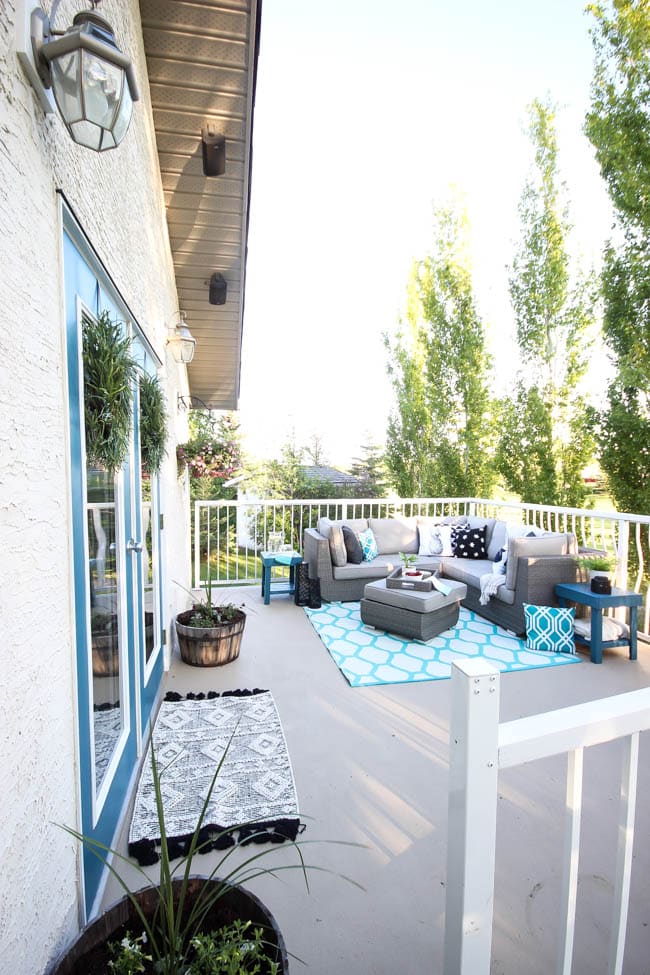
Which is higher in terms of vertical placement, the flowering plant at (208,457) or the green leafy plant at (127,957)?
the flowering plant at (208,457)

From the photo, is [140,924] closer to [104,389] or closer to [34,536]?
[34,536]

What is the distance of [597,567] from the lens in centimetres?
402

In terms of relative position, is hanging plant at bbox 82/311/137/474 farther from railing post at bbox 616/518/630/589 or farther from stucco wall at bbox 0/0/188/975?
railing post at bbox 616/518/630/589

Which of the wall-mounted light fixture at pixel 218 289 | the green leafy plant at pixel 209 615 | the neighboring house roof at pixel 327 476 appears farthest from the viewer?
the neighboring house roof at pixel 327 476

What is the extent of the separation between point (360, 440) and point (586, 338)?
339 inches

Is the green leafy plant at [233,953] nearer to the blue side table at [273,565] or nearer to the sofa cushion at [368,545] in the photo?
the blue side table at [273,565]

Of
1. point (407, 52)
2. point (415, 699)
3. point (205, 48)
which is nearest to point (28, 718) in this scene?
point (415, 699)

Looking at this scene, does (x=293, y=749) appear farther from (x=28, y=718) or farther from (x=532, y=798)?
(x=28, y=718)

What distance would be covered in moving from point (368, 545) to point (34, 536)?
466 centimetres

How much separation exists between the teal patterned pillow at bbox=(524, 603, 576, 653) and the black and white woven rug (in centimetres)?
225

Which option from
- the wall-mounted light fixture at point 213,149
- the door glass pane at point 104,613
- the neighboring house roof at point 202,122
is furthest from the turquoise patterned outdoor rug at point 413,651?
the wall-mounted light fixture at point 213,149

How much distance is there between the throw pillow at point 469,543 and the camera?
5.56 m

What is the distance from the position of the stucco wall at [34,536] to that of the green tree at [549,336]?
6.81 m

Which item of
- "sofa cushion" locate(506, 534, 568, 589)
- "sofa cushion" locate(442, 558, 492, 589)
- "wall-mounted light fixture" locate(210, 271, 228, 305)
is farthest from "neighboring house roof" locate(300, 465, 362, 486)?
"sofa cushion" locate(506, 534, 568, 589)
